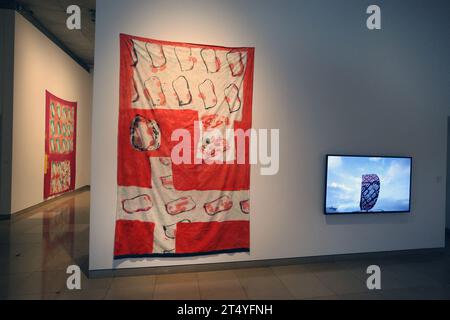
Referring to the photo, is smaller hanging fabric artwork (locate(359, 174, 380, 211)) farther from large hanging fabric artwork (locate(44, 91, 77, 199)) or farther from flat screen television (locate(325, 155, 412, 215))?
large hanging fabric artwork (locate(44, 91, 77, 199))

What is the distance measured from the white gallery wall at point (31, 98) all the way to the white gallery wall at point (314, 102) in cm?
329

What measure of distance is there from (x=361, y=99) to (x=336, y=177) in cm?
108

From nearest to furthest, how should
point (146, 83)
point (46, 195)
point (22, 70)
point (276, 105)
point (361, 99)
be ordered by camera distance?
point (146, 83) → point (276, 105) → point (361, 99) → point (22, 70) → point (46, 195)

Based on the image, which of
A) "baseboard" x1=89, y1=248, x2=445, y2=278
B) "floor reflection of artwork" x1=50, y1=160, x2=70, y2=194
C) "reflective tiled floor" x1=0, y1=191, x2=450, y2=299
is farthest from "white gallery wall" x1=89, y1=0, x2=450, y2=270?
"floor reflection of artwork" x1=50, y1=160, x2=70, y2=194

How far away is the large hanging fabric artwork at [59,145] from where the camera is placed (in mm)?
5617

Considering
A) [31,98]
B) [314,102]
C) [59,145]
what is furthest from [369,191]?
[59,145]

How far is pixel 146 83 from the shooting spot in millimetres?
2582

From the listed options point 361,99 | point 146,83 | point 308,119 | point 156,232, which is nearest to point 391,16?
point 361,99

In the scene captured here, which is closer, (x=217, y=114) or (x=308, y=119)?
(x=217, y=114)

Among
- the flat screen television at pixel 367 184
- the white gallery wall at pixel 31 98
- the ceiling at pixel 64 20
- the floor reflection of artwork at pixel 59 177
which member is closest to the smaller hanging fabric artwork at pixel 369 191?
the flat screen television at pixel 367 184

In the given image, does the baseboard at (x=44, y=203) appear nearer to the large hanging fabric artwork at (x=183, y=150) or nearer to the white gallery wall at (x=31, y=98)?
the white gallery wall at (x=31, y=98)

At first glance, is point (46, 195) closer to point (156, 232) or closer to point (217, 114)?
point (156, 232)

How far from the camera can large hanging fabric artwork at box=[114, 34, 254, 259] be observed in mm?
2568
